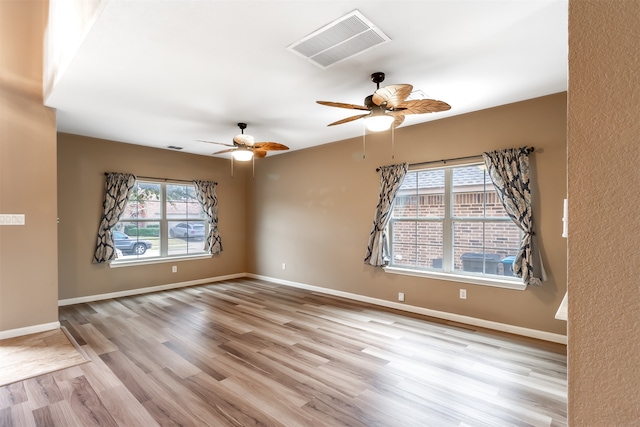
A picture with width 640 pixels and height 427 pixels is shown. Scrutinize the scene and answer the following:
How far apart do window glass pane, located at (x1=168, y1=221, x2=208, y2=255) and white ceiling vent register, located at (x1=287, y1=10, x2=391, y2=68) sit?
4.88m

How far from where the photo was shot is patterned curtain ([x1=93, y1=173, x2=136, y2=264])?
5.28 m

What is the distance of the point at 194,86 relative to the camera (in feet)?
10.7

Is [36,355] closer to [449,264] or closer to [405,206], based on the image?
[405,206]

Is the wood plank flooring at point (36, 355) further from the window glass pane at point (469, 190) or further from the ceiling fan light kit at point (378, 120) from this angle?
the window glass pane at point (469, 190)

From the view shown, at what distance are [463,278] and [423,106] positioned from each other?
93.9 inches

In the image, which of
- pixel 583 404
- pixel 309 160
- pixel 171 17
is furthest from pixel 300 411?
pixel 309 160

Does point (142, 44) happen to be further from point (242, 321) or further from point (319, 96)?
point (242, 321)

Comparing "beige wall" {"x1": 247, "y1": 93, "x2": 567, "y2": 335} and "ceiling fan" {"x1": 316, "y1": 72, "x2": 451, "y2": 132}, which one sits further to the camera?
"beige wall" {"x1": 247, "y1": 93, "x2": 567, "y2": 335}

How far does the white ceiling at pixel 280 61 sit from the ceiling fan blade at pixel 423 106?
334mm

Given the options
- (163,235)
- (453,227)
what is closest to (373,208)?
(453,227)

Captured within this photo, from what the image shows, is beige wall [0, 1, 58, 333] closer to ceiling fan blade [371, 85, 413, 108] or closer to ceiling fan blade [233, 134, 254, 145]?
ceiling fan blade [233, 134, 254, 145]

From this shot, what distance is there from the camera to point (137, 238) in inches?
230

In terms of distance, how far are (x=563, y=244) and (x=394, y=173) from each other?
7.24ft

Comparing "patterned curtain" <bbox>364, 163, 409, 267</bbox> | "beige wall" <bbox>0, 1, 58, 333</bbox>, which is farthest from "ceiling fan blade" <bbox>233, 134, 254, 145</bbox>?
"beige wall" <bbox>0, 1, 58, 333</bbox>
